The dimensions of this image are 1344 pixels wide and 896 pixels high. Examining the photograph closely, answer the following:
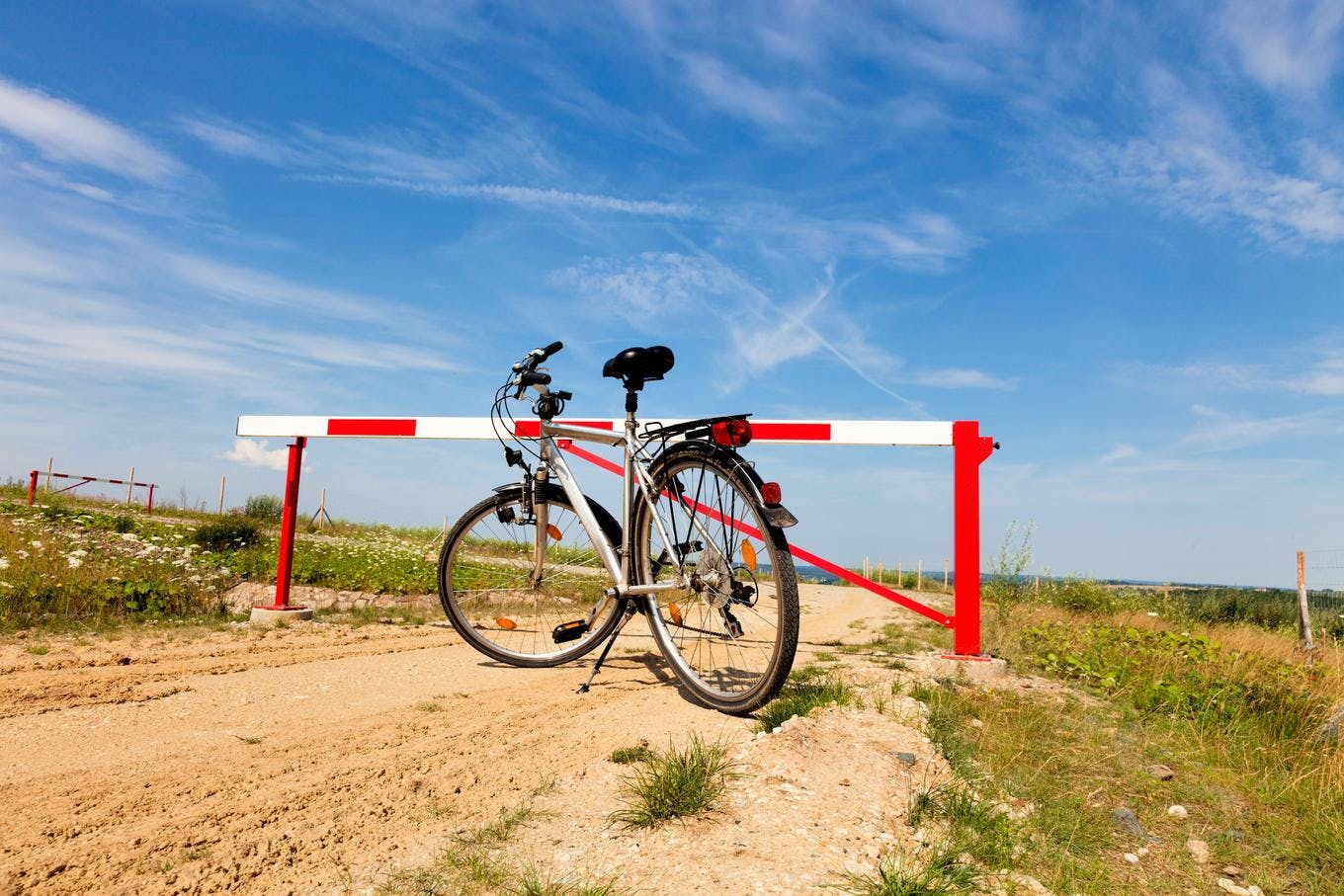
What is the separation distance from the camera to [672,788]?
2496 millimetres

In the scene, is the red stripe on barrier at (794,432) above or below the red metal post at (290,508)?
above

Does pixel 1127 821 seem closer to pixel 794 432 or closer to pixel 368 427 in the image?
pixel 794 432

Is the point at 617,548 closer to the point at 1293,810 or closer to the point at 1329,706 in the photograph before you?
the point at 1293,810

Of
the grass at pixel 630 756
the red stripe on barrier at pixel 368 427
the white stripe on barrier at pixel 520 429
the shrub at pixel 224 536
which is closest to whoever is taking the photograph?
the grass at pixel 630 756

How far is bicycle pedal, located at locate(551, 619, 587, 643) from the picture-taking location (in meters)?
5.14

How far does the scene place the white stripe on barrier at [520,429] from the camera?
19.2 ft

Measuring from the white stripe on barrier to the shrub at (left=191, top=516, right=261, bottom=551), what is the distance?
14.4 feet

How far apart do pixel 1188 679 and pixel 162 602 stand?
8.00m

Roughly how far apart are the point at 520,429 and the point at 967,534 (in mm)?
3475

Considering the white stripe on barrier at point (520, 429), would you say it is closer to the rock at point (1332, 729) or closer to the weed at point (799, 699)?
the weed at point (799, 699)

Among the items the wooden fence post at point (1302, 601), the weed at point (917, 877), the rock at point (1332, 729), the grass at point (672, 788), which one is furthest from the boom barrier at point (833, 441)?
the wooden fence post at point (1302, 601)

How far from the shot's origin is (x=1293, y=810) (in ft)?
11.1

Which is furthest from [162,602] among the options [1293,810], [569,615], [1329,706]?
[1329,706]

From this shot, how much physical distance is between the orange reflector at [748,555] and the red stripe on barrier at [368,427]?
13.6 feet
